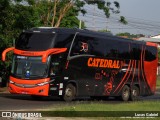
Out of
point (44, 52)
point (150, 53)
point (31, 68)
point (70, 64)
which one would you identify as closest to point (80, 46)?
point (70, 64)

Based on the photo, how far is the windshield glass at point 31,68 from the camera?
23.6 meters

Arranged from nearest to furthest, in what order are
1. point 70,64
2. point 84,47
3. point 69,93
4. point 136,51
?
point 70,64 → point 69,93 → point 84,47 → point 136,51

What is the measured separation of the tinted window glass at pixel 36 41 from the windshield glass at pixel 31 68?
541 millimetres

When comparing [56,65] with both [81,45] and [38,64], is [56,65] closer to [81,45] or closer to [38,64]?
[38,64]

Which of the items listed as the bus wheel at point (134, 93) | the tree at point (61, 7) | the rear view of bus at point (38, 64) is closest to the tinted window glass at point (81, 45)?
the rear view of bus at point (38, 64)

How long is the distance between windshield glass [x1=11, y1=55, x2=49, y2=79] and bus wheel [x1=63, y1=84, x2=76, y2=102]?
164 centimetres

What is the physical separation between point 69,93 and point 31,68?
2.40 m

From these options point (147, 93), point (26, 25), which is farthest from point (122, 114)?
point (26, 25)

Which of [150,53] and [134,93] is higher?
[150,53]

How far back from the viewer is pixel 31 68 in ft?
78.3

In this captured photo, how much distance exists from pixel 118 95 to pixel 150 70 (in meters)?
3.67

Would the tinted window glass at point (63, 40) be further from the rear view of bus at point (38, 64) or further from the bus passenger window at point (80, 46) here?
the bus passenger window at point (80, 46)

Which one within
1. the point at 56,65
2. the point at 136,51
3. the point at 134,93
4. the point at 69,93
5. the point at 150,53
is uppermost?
the point at 136,51

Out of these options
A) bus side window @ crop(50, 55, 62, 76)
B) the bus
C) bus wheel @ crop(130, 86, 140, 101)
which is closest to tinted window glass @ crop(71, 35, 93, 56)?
the bus
